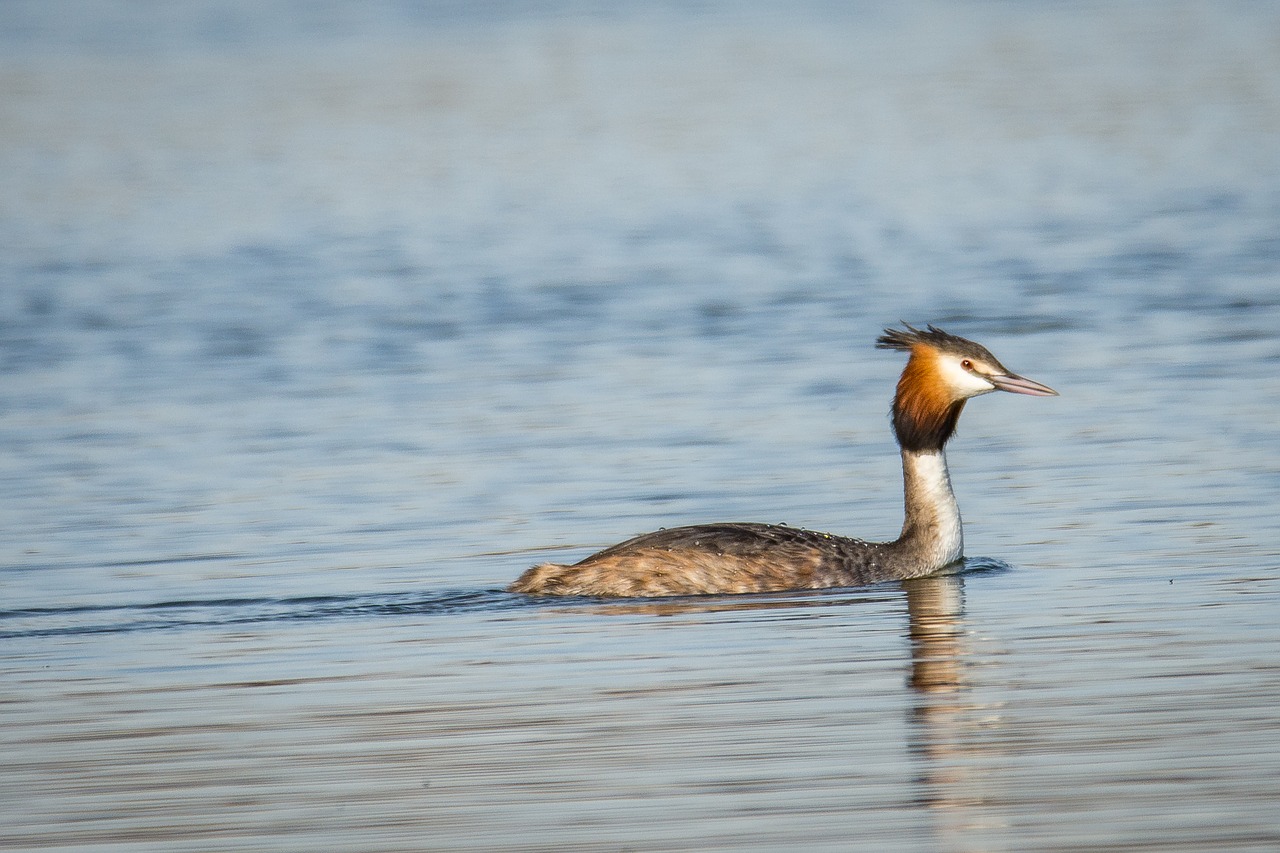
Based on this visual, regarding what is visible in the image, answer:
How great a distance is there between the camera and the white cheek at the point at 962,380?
12.7 meters

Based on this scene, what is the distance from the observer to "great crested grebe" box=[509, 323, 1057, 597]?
11.8m

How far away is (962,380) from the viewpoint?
1270 cm

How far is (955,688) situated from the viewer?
30.0ft

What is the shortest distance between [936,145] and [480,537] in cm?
2301

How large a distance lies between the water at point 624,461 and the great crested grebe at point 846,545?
216 millimetres

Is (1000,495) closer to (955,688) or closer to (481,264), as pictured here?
(955,688)

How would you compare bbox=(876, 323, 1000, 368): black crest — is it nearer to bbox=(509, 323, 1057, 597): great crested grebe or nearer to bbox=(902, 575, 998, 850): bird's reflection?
bbox=(509, 323, 1057, 597): great crested grebe

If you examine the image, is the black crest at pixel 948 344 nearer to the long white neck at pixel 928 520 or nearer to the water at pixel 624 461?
the long white neck at pixel 928 520

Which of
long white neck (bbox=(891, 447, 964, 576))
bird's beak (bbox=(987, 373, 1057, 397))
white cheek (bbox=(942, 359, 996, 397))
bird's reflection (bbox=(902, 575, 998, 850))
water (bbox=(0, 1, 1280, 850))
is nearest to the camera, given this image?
bird's reflection (bbox=(902, 575, 998, 850))

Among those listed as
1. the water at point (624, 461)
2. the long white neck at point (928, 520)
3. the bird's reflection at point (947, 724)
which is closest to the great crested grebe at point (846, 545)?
the long white neck at point (928, 520)

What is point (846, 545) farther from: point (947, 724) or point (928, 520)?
point (947, 724)

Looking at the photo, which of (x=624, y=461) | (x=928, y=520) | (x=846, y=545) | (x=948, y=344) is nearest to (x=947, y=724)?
(x=846, y=545)

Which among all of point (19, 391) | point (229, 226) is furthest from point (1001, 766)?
point (229, 226)

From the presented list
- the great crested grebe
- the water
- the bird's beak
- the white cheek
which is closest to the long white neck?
the great crested grebe
